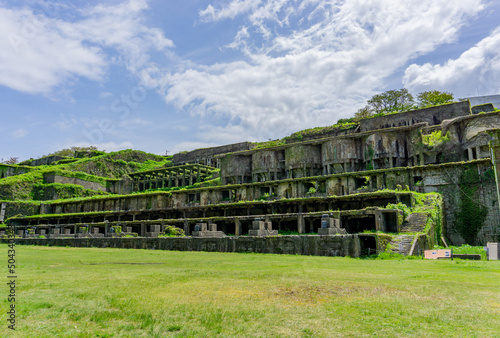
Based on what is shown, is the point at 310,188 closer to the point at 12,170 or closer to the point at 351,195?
the point at 351,195

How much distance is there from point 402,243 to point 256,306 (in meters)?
18.0

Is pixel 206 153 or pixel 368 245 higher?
pixel 206 153

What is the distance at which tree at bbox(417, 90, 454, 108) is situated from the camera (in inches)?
2908

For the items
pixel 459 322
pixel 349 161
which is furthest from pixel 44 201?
pixel 459 322

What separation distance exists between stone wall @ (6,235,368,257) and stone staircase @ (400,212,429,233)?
4809 mm

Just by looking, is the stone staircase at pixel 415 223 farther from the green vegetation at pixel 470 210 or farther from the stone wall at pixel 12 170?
the stone wall at pixel 12 170

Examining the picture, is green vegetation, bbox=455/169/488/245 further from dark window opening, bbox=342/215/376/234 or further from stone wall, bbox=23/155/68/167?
stone wall, bbox=23/155/68/167

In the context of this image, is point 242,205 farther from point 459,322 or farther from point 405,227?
point 459,322

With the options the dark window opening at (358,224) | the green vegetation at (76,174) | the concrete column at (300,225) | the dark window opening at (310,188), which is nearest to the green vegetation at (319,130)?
the dark window opening at (310,188)

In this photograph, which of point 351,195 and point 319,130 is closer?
point 351,195

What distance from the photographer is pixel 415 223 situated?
90.5ft

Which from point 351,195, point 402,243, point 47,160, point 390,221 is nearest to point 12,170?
point 47,160

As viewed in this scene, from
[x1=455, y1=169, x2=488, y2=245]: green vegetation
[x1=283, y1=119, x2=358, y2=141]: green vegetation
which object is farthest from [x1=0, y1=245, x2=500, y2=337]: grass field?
[x1=283, y1=119, x2=358, y2=141]: green vegetation

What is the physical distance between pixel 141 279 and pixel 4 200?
66.6 meters
